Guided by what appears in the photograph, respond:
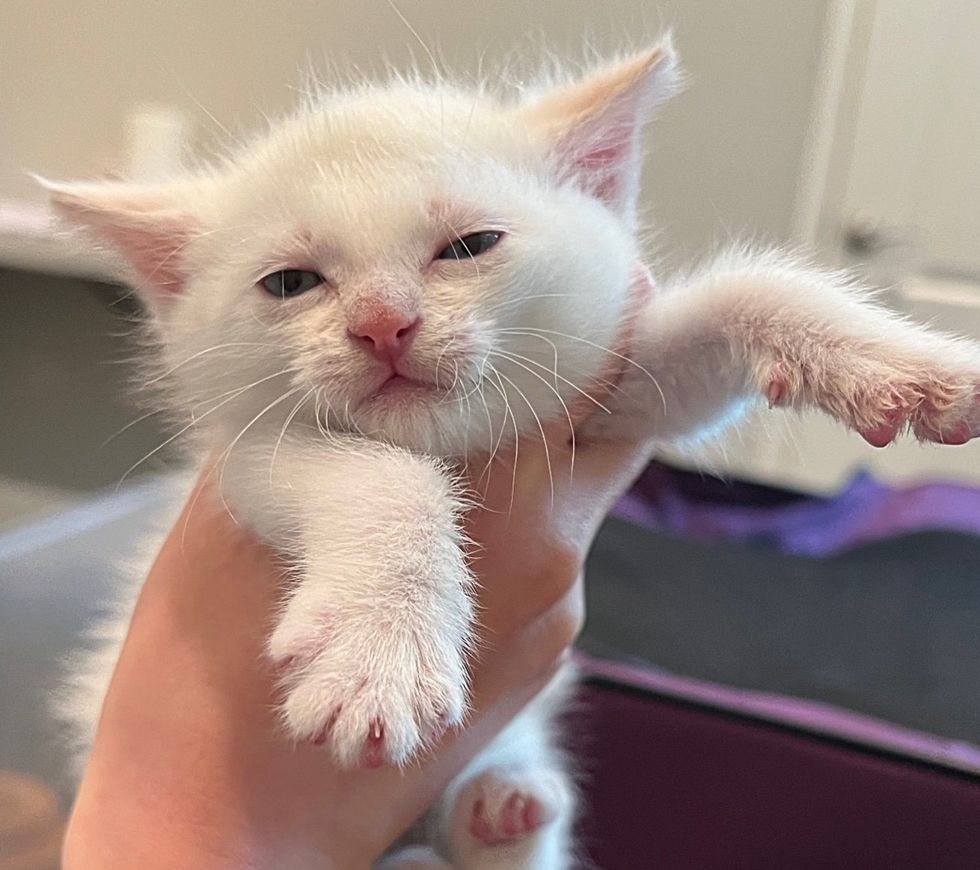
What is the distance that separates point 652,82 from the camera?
2.28 ft

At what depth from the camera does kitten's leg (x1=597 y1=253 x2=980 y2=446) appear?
0.56 m

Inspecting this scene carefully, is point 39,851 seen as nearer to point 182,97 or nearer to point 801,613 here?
point 801,613

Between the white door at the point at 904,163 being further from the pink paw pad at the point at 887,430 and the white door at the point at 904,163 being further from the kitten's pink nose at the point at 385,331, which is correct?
the kitten's pink nose at the point at 385,331

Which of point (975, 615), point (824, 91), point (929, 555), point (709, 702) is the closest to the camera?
point (709, 702)

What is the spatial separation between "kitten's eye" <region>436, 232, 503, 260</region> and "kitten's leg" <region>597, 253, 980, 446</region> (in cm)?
18

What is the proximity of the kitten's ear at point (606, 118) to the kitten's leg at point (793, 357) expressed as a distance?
0.36 ft

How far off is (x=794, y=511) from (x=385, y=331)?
4.35ft

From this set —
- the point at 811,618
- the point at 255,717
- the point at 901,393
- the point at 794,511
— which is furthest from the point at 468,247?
the point at 794,511

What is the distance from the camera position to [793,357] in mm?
625

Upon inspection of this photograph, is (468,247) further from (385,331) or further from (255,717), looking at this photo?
(255,717)

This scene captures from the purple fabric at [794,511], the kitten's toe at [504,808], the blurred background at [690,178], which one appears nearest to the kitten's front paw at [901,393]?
the kitten's toe at [504,808]

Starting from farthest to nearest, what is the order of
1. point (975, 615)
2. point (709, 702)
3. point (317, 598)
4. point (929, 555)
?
point (929, 555)
point (975, 615)
point (709, 702)
point (317, 598)

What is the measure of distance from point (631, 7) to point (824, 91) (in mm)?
396

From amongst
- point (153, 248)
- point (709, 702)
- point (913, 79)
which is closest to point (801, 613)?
point (709, 702)
